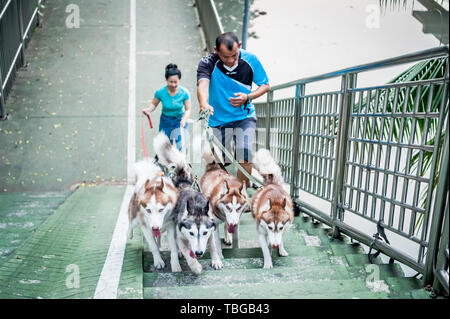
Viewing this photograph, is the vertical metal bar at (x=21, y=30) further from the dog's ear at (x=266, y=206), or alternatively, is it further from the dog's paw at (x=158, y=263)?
the dog's ear at (x=266, y=206)

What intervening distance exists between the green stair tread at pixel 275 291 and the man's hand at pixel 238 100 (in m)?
2.08

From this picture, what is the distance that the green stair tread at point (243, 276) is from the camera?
9.46ft

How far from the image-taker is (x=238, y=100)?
158 inches

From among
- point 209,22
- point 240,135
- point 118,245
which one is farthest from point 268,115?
point 209,22

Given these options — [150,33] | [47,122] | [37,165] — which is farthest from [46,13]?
[37,165]

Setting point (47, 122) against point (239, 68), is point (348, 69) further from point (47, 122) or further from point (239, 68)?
point (47, 122)

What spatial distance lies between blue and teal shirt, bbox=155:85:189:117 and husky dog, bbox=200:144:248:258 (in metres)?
1.72

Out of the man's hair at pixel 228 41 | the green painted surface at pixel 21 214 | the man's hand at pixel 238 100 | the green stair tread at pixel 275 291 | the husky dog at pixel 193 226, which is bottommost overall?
the green painted surface at pixel 21 214

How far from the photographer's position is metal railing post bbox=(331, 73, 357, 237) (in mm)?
3826

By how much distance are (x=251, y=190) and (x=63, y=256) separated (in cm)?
393

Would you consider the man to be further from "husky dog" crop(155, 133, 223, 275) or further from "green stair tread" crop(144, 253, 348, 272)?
"green stair tread" crop(144, 253, 348, 272)

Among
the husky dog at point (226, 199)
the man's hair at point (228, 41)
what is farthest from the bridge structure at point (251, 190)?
the man's hair at point (228, 41)

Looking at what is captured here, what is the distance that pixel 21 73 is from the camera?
10.6 m
